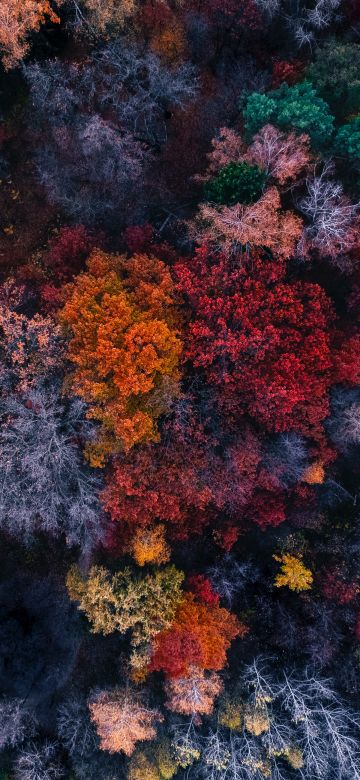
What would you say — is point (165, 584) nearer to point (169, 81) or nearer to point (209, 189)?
point (209, 189)

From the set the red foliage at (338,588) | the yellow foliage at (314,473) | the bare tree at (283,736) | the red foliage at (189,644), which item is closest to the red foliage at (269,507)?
the yellow foliage at (314,473)

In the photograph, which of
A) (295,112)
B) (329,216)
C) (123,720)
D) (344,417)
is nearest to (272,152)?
(295,112)

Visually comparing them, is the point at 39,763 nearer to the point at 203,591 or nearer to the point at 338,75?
the point at 203,591

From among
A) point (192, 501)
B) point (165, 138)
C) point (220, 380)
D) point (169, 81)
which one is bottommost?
point (192, 501)

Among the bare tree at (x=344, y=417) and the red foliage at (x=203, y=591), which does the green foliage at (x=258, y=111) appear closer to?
the bare tree at (x=344, y=417)

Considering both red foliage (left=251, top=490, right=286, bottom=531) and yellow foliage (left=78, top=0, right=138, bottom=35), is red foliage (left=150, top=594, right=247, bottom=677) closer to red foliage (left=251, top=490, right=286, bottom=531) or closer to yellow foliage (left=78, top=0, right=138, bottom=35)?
red foliage (left=251, top=490, right=286, bottom=531)

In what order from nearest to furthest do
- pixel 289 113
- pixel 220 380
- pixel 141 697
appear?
pixel 289 113 → pixel 220 380 → pixel 141 697

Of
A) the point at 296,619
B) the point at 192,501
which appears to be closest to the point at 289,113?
the point at 192,501
